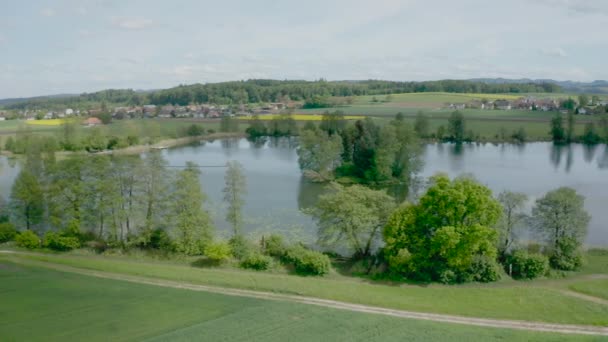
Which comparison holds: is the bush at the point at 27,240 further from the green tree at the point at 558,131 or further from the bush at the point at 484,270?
the green tree at the point at 558,131

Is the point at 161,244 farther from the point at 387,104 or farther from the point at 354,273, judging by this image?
the point at 387,104

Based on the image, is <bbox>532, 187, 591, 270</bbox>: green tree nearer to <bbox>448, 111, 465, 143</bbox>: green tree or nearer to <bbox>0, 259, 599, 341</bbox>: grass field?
<bbox>0, 259, 599, 341</bbox>: grass field

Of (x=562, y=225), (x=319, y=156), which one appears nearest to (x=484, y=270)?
(x=562, y=225)

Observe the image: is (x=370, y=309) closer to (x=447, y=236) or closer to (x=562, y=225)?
(x=447, y=236)

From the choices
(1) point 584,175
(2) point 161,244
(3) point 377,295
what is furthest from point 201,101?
(3) point 377,295

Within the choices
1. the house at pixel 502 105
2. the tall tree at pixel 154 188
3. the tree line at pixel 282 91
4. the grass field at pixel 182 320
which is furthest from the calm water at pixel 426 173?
the tree line at pixel 282 91

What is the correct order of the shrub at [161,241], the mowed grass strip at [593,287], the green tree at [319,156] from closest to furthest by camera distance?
the mowed grass strip at [593,287] < the shrub at [161,241] < the green tree at [319,156]

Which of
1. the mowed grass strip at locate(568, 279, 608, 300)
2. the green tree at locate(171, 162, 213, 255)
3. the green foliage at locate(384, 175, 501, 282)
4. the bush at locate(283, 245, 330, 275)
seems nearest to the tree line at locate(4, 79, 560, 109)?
the green tree at locate(171, 162, 213, 255)
